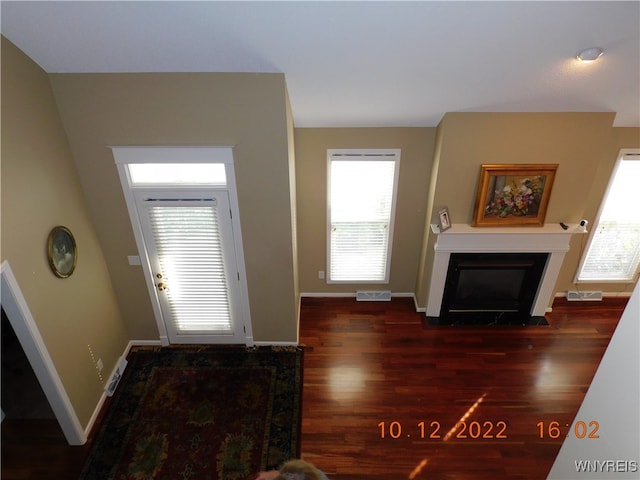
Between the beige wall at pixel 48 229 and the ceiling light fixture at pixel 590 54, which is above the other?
the ceiling light fixture at pixel 590 54

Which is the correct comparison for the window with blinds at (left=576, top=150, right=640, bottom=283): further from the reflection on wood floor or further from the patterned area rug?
the patterned area rug

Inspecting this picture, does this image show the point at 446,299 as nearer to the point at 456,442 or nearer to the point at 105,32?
the point at 456,442

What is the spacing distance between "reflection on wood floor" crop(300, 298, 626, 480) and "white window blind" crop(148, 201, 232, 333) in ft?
3.71

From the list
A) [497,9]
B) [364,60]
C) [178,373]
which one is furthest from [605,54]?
[178,373]

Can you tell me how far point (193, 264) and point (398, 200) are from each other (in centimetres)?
242

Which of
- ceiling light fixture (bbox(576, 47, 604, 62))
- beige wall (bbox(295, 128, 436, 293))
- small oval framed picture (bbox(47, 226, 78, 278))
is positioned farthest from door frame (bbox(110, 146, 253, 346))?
ceiling light fixture (bbox(576, 47, 604, 62))

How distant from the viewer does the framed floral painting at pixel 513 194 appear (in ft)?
12.3

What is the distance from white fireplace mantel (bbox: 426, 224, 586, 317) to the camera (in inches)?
158

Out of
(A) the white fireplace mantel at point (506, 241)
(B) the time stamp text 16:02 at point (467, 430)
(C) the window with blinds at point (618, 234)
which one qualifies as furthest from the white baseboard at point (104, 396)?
(C) the window with blinds at point (618, 234)

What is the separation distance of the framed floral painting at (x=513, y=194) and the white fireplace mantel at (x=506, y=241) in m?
0.09

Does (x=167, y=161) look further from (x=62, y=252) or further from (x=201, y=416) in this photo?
(x=201, y=416)

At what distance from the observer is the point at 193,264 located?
366cm

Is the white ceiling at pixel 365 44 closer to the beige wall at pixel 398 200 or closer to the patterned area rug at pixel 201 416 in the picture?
the beige wall at pixel 398 200

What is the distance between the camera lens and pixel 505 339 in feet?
14.1
